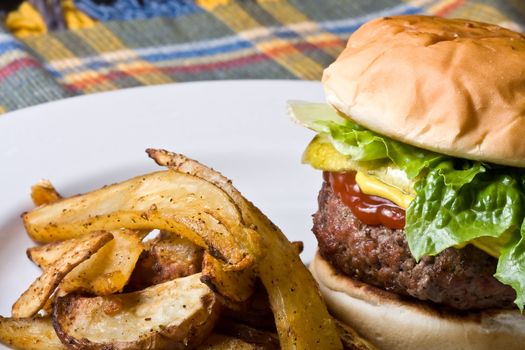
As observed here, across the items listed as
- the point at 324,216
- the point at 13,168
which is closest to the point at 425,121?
the point at 324,216

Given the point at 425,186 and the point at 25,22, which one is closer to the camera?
the point at 425,186

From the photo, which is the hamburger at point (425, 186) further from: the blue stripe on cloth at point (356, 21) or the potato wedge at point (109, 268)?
the blue stripe on cloth at point (356, 21)

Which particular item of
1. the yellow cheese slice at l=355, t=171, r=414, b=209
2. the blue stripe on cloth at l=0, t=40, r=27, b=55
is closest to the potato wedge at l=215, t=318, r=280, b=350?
the yellow cheese slice at l=355, t=171, r=414, b=209

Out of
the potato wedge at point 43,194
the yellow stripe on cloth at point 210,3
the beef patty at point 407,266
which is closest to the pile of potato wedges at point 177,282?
the beef patty at point 407,266

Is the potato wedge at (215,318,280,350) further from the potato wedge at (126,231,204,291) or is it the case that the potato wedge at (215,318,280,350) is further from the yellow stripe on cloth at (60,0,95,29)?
the yellow stripe on cloth at (60,0,95,29)

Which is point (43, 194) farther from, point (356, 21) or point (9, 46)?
point (356, 21)

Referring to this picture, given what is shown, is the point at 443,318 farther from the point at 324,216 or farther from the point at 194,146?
the point at 194,146

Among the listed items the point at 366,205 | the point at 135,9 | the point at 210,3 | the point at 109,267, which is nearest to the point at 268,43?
the point at 210,3
